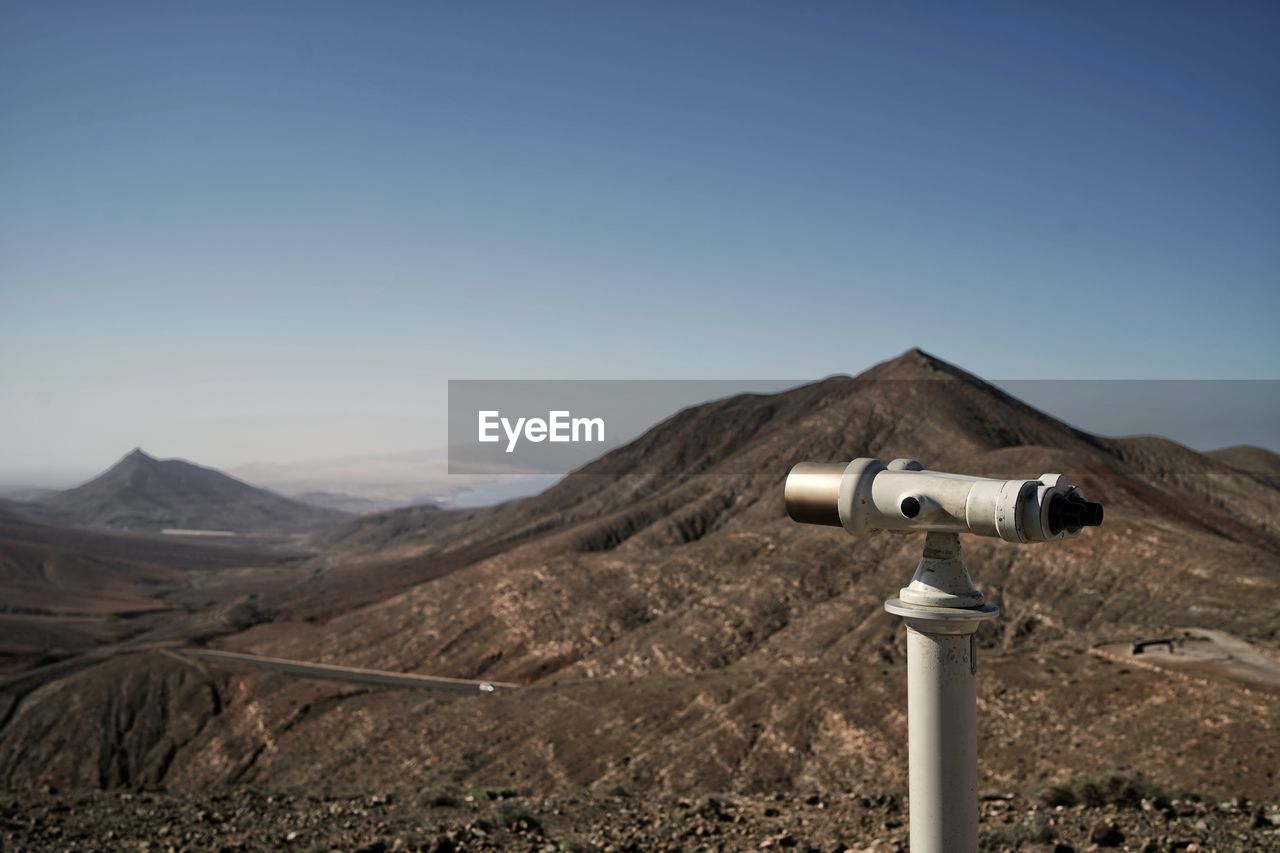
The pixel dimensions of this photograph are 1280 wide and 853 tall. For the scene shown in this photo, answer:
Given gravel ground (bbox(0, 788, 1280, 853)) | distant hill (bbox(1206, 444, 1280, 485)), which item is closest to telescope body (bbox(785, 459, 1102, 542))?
gravel ground (bbox(0, 788, 1280, 853))

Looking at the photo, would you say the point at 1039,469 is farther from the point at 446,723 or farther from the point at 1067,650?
the point at 446,723

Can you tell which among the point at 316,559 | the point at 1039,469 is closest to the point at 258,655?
the point at 1039,469

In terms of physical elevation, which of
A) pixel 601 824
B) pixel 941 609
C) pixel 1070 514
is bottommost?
pixel 601 824

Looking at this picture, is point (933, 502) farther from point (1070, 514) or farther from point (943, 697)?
point (943, 697)

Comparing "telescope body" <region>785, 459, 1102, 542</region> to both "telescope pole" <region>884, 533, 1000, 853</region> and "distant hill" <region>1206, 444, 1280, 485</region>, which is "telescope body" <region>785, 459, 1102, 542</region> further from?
"distant hill" <region>1206, 444, 1280, 485</region>

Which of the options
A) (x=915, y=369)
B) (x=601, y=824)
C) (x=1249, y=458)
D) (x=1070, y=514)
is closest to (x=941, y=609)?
(x=1070, y=514)
